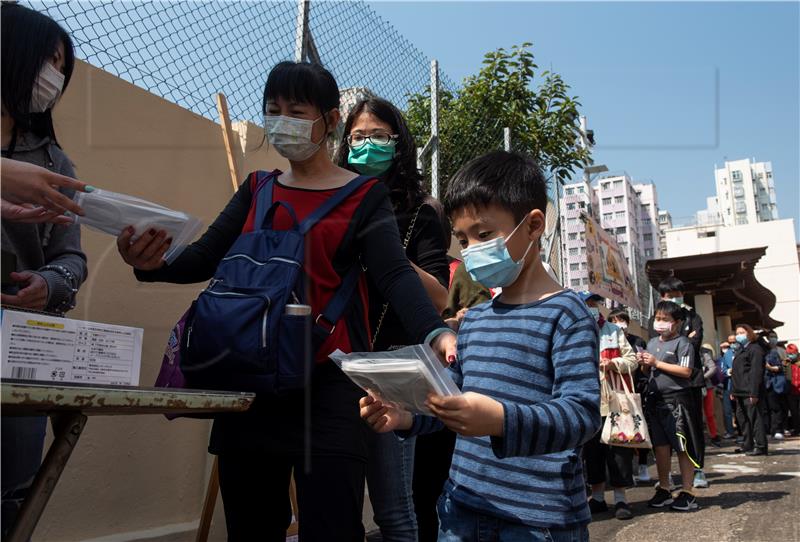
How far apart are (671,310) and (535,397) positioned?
194 inches

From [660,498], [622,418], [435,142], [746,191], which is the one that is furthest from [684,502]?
[746,191]

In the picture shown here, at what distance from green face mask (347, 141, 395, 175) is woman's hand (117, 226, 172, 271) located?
97 centimetres

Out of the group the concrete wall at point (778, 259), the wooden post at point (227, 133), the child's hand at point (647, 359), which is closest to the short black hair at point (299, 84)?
the wooden post at point (227, 133)

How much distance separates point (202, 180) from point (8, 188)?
2081 millimetres

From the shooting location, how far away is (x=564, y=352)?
1548 millimetres

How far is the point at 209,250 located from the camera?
6.36 feet

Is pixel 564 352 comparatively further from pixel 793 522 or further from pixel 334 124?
pixel 793 522

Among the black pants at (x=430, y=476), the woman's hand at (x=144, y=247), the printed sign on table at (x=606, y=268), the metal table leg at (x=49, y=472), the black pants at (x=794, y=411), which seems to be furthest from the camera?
the black pants at (x=794, y=411)

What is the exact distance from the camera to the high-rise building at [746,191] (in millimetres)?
69875

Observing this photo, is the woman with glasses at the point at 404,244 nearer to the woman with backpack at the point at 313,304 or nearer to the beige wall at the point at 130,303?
the woman with backpack at the point at 313,304

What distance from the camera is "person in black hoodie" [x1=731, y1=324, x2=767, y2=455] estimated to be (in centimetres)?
958

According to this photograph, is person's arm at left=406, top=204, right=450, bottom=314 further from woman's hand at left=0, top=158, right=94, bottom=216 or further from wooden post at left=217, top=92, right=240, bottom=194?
wooden post at left=217, top=92, right=240, bottom=194

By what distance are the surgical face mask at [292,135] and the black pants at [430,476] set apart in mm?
1203

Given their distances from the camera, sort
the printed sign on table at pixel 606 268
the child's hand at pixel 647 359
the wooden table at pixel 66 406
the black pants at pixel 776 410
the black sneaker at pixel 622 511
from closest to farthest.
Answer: the wooden table at pixel 66 406 → the black sneaker at pixel 622 511 → the child's hand at pixel 647 359 → the printed sign on table at pixel 606 268 → the black pants at pixel 776 410
